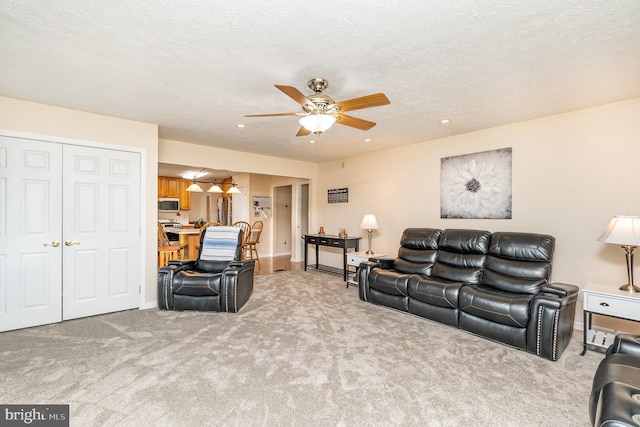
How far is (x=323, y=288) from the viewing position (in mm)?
5062

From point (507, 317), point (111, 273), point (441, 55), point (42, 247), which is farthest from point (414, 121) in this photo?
point (42, 247)

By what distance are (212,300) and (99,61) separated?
2.69 meters

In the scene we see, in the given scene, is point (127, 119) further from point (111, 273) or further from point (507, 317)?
point (507, 317)

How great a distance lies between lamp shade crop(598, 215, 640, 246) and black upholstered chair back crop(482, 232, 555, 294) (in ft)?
1.71

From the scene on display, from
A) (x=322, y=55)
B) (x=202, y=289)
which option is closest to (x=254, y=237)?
(x=202, y=289)

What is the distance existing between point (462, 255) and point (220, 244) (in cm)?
336

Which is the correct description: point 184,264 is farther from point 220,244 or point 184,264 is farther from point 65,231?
point 65,231

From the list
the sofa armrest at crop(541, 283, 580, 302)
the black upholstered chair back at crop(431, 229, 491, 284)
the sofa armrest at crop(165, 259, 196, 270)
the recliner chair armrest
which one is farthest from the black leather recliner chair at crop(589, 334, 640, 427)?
the sofa armrest at crop(165, 259, 196, 270)

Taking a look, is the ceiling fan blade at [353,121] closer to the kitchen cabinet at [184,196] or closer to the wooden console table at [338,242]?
the wooden console table at [338,242]

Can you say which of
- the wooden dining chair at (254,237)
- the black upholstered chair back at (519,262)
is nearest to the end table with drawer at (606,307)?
the black upholstered chair back at (519,262)

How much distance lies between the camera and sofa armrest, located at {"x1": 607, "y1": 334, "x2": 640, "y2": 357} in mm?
1812

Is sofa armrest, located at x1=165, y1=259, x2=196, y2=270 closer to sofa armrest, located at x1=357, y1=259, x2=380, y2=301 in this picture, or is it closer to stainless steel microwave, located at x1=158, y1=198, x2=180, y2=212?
sofa armrest, located at x1=357, y1=259, x2=380, y2=301

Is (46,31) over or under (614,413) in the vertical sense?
over

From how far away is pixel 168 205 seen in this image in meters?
8.78
